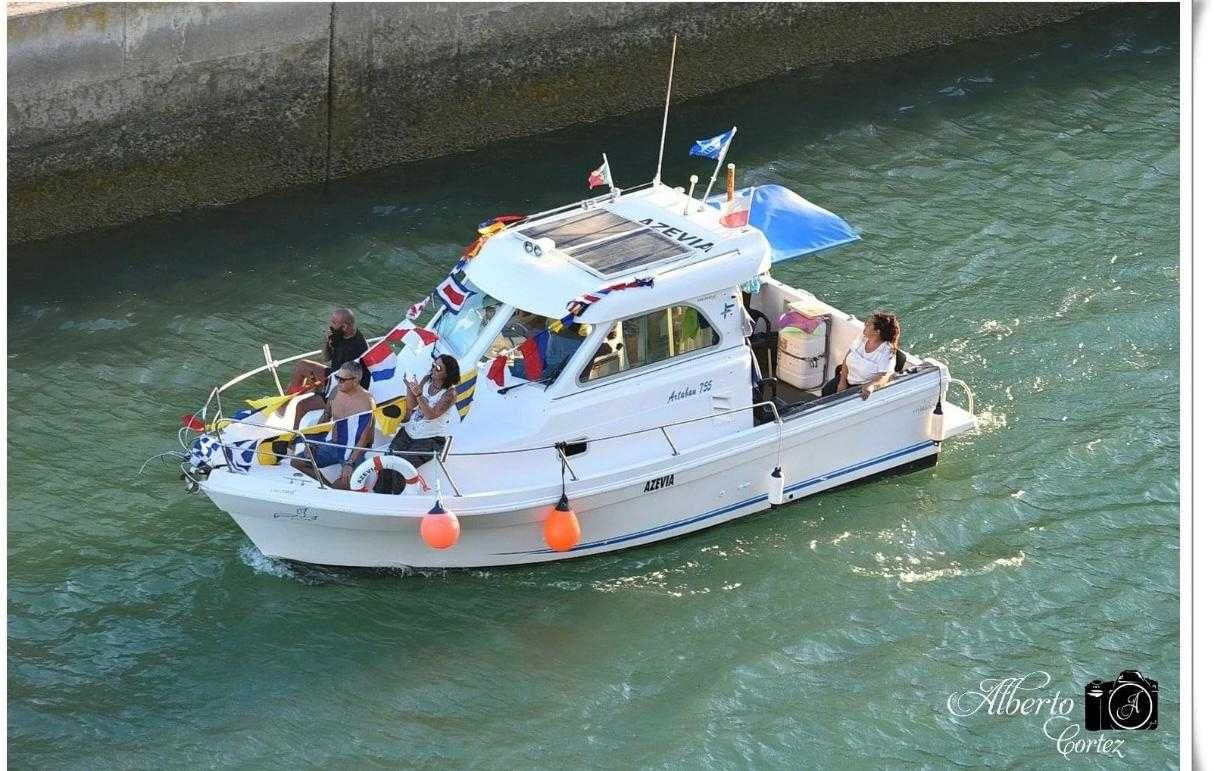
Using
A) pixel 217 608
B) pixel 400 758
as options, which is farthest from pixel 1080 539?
pixel 217 608

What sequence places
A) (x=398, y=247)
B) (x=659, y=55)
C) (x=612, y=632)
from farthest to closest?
(x=659, y=55), (x=398, y=247), (x=612, y=632)

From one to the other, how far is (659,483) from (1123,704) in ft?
12.2

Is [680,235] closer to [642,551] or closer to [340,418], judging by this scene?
[642,551]

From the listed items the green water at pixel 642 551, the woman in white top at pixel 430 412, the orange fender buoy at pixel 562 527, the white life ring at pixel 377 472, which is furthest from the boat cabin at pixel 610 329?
the green water at pixel 642 551

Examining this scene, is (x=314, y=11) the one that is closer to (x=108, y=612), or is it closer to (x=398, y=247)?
(x=398, y=247)

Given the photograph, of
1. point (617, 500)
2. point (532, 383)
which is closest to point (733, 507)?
point (617, 500)

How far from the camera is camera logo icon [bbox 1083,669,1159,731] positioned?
1207 centimetres

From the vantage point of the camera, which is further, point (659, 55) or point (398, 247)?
point (659, 55)

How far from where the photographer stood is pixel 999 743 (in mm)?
11836

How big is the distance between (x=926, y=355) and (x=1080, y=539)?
2.76m

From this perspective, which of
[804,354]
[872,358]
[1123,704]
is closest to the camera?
[1123,704]

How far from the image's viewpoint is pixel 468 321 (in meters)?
13.6

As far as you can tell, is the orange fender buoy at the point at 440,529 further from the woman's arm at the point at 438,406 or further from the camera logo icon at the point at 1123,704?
the camera logo icon at the point at 1123,704

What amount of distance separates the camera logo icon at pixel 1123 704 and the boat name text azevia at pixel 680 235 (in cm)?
431
